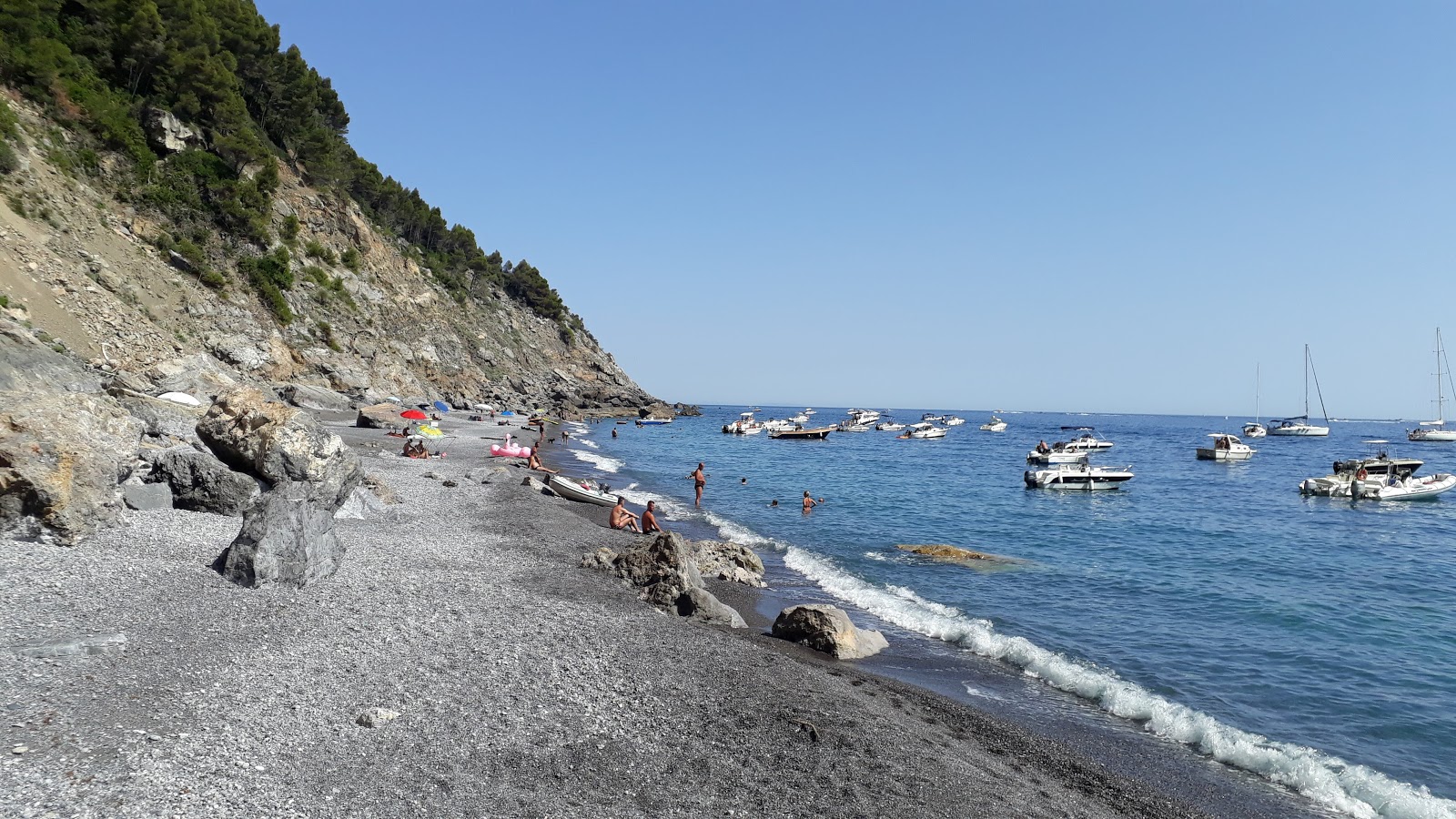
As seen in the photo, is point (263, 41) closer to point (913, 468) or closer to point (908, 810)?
point (913, 468)

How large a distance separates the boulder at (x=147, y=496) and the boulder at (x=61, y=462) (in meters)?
0.44

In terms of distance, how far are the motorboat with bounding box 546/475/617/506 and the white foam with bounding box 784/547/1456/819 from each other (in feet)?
42.8

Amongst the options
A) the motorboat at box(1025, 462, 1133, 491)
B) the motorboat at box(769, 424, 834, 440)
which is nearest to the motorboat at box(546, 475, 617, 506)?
the motorboat at box(1025, 462, 1133, 491)

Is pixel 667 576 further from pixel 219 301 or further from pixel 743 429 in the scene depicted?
pixel 743 429

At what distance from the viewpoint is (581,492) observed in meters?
27.9

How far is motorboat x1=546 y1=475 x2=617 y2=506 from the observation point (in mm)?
27859

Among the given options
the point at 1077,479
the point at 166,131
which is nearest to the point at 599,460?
the point at 1077,479

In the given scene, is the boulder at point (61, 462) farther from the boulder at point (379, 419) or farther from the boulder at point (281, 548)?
the boulder at point (379, 419)

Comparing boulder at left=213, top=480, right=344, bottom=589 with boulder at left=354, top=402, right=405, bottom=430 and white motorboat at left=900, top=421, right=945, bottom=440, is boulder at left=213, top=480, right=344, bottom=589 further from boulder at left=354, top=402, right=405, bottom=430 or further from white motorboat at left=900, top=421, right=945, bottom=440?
white motorboat at left=900, top=421, right=945, bottom=440

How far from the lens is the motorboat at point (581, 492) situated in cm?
2786

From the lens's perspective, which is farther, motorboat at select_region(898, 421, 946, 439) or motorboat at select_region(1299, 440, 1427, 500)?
motorboat at select_region(898, 421, 946, 439)

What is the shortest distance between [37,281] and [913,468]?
52.3m

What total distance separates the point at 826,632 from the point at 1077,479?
35921 mm

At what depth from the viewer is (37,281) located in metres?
35.4
